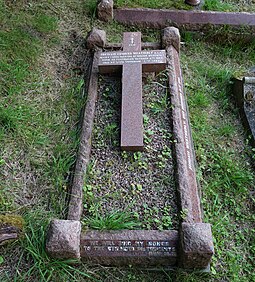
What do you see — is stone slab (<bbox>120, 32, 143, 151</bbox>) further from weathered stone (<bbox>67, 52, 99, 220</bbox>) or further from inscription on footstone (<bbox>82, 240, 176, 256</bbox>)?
inscription on footstone (<bbox>82, 240, 176, 256</bbox>)

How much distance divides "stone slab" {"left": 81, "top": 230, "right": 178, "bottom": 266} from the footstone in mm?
1526

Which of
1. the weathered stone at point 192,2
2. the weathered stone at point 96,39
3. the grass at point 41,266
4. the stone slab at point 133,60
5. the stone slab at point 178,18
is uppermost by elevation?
the weathered stone at point 192,2

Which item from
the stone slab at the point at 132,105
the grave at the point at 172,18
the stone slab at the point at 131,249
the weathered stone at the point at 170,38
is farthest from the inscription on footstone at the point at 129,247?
the grave at the point at 172,18

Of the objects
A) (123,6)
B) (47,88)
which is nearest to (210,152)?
(47,88)

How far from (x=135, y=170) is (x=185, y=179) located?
1.21 feet

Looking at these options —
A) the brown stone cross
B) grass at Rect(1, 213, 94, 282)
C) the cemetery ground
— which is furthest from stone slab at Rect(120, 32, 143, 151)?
grass at Rect(1, 213, 94, 282)

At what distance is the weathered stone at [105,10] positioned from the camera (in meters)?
4.38

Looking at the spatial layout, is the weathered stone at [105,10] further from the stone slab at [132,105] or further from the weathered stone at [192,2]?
the weathered stone at [192,2]

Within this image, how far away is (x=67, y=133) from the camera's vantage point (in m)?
3.26

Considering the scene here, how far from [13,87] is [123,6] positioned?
1.75 meters

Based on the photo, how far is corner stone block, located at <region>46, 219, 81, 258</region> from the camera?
2.40 metres

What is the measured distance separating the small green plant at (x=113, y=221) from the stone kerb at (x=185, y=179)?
1.09 ft

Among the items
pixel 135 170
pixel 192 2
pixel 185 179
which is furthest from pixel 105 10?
pixel 185 179

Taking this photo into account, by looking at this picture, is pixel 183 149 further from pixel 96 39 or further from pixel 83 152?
pixel 96 39
